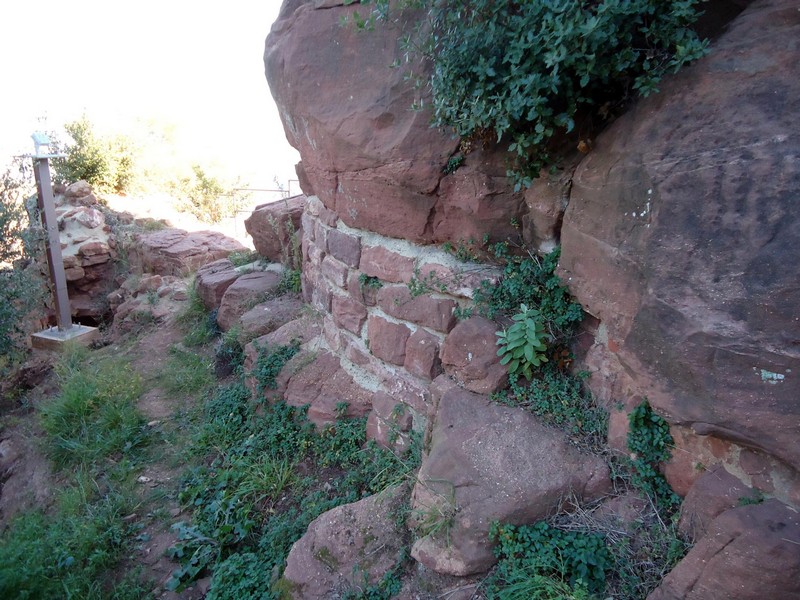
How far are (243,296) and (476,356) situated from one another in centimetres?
312

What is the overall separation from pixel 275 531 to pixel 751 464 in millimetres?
2041

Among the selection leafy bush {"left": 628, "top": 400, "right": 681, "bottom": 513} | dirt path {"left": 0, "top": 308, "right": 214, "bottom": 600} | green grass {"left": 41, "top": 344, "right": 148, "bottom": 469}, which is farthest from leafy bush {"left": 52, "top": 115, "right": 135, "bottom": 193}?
leafy bush {"left": 628, "top": 400, "right": 681, "bottom": 513}

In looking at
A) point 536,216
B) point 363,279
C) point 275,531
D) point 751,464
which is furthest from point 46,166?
point 751,464

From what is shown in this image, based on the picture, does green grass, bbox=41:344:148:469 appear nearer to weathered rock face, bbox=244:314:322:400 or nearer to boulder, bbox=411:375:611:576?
weathered rock face, bbox=244:314:322:400

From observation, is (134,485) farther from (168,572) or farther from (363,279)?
(363,279)

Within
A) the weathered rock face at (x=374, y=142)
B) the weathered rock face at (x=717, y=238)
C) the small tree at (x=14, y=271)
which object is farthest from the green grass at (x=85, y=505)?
the weathered rock face at (x=717, y=238)

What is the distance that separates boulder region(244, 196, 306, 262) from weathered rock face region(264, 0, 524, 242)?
6.55 feet

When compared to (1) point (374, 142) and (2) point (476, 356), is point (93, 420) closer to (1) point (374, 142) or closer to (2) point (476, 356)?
(1) point (374, 142)

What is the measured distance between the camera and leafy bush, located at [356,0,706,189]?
1653 millimetres

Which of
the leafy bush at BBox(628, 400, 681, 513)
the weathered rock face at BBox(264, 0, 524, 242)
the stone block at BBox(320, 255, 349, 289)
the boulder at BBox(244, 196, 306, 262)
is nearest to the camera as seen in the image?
the leafy bush at BBox(628, 400, 681, 513)

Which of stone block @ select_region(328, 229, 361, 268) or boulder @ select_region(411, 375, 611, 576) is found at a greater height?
stone block @ select_region(328, 229, 361, 268)

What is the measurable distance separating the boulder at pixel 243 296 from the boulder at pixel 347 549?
2706 mm

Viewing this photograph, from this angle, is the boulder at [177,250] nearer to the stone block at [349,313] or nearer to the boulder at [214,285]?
the boulder at [214,285]

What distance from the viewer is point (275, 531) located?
2.60 meters
